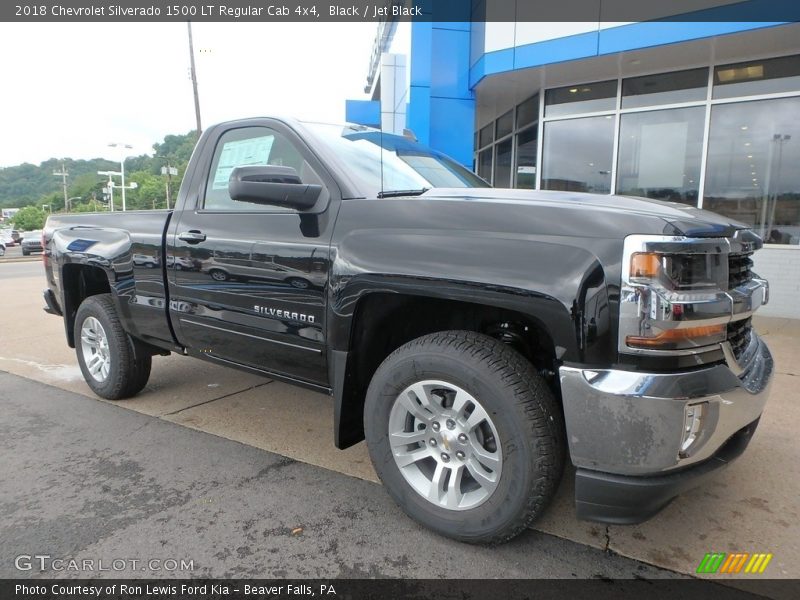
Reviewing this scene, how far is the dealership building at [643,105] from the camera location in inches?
295

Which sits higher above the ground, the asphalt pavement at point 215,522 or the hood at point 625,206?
the hood at point 625,206

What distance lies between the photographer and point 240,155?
340cm

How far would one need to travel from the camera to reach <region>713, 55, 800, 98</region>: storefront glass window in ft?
24.4

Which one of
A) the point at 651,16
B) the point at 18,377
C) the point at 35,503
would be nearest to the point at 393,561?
the point at 35,503

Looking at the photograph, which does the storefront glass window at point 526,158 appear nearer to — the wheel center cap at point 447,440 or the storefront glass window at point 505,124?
the storefront glass window at point 505,124

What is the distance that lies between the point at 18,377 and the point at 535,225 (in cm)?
503

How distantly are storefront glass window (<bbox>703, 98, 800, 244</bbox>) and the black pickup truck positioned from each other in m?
6.23

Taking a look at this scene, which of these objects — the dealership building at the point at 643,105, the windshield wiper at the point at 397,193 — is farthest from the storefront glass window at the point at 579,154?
the windshield wiper at the point at 397,193

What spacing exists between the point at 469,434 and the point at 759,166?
25.1 ft

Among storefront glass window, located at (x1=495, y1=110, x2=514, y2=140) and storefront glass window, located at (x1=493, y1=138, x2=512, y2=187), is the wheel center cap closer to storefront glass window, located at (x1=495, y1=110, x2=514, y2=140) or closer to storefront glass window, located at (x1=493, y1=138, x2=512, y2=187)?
storefront glass window, located at (x1=493, y1=138, x2=512, y2=187)

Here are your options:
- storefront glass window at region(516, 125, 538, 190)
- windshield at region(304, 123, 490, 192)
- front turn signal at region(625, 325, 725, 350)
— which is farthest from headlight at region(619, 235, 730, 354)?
storefront glass window at region(516, 125, 538, 190)

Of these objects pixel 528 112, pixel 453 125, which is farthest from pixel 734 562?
pixel 528 112

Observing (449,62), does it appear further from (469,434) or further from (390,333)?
(469,434)

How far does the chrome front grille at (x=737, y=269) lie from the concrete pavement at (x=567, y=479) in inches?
45.9
